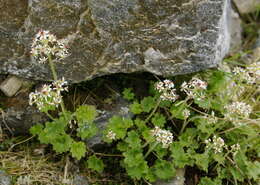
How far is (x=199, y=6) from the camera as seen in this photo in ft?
9.66

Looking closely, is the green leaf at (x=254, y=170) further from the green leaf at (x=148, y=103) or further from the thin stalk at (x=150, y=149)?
the green leaf at (x=148, y=103)

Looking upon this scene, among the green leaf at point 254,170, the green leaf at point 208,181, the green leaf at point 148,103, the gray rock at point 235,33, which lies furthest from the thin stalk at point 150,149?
the gray rock at point 235,33

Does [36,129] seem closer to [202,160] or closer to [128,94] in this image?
[128,94]

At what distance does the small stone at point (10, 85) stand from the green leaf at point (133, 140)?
1296mm

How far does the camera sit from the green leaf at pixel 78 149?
3147 millimetres

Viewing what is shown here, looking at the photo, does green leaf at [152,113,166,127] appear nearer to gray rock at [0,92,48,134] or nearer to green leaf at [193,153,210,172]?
green leaf at [193,153,210,172]

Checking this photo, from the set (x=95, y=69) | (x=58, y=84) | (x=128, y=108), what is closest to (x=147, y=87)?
(x=128, y=108)

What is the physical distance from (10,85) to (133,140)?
4.64ft

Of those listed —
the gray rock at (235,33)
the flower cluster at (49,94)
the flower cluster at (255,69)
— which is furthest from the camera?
the gray rock at (235,33)

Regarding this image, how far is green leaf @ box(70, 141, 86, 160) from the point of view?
3147 millimetres

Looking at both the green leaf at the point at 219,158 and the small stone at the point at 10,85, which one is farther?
the small stone at the point at 10,85

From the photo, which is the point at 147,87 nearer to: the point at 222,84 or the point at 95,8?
the point at 222,84

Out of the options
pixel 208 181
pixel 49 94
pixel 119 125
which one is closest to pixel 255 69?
pixel 208 181

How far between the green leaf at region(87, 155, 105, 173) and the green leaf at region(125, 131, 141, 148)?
0.35 meters
